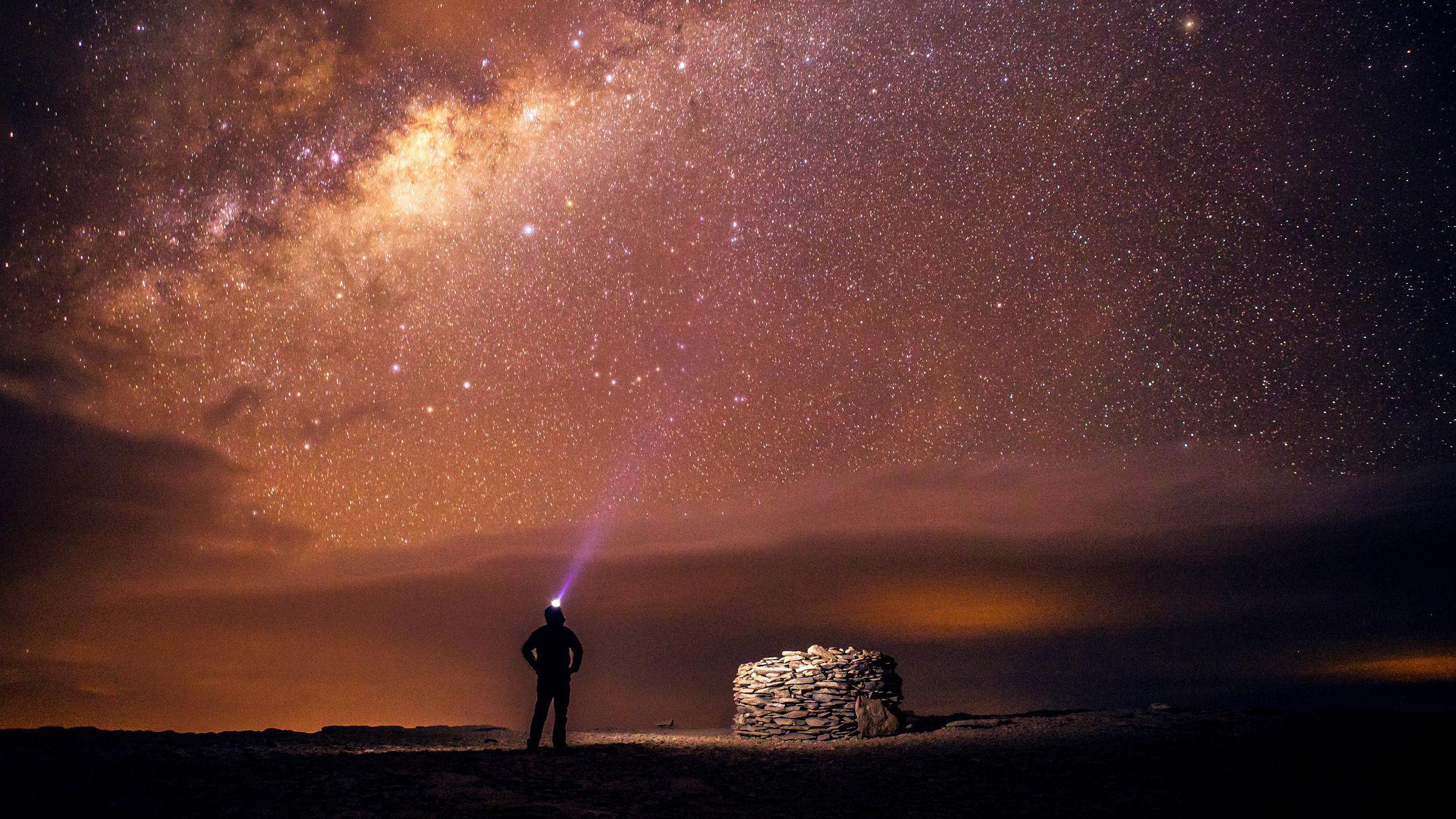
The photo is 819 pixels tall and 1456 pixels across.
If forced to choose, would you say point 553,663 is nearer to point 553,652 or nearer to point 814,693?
point 553,652

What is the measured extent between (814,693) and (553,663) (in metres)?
5.03

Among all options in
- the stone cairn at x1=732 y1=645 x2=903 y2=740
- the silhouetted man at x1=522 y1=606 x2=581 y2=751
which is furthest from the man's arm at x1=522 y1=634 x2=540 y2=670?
the stone cairn at x1=732 y1=645 x2=903 y2=740

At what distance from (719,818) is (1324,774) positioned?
19.5 feet

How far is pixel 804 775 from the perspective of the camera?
8.52 meters

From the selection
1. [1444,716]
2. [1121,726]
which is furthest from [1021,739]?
[1444,716]

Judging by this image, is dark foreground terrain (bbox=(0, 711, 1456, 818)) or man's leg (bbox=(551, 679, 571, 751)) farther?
man's leg (bbox=(551, 679, 571, 751))

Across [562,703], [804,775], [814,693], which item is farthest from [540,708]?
[814,693]

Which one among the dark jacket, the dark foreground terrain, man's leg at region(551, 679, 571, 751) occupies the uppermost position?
the dark jacket

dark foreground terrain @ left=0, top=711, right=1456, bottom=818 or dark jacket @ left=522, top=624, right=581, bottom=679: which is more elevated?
dark jacket @ left=522, top=624, right=581, bottom=679

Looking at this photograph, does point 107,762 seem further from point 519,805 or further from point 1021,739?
point 1021,739

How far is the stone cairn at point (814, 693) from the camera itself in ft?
43.1

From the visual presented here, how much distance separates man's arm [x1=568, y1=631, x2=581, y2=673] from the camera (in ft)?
34.3

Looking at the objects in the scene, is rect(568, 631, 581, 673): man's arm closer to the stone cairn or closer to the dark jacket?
the dark jacket

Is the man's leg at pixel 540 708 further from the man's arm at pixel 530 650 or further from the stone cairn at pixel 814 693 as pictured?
the stone cairn at pixel 814 693
